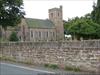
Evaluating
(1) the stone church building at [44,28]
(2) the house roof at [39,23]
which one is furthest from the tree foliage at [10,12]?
(2) the house roof at [39,23]

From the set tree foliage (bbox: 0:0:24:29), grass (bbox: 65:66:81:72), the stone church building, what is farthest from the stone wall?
the stone church building

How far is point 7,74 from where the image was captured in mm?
13461

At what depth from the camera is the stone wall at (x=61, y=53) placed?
14.7 metres

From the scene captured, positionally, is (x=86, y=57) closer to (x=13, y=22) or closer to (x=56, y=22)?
(x=13, y=22)

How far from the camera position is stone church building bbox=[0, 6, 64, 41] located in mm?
98562

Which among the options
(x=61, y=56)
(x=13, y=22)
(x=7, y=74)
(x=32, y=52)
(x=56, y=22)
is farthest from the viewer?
(x=56, y=22)

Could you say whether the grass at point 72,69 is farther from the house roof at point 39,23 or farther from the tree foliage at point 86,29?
the house roof at point 39,23

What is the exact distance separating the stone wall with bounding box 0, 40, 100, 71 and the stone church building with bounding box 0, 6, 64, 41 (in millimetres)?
75739

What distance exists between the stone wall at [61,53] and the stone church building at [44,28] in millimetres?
75739

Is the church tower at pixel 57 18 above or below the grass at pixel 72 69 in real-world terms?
above

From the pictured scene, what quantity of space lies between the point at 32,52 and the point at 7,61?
7.22 feet

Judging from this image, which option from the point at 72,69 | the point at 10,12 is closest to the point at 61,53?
the point at 72,69

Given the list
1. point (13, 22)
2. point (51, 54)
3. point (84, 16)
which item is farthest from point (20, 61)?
point (84, 16)

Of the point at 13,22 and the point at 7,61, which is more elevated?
the point at 13,22
